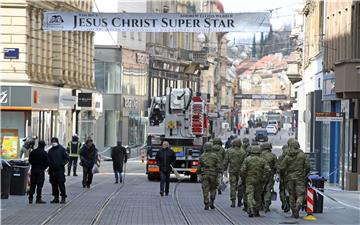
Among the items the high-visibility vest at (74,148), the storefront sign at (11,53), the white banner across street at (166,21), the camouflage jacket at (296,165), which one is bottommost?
the high-visibility vest at (74,148)

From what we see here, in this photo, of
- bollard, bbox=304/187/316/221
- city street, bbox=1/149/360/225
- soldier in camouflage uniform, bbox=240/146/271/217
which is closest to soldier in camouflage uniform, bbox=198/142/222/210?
city street, bbox=1/149/360/225

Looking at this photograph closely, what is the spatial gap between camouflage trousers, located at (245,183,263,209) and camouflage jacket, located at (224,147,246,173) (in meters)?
3.07

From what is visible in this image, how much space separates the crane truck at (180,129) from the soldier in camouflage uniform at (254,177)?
14222 millimetres

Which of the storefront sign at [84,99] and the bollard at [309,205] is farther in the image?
the storefront sign at [84,99]

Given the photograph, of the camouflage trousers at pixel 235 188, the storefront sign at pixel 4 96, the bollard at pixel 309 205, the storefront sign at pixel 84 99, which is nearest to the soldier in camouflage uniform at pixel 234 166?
the camouflage trousers at pixel 235 188

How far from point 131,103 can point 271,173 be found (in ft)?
167

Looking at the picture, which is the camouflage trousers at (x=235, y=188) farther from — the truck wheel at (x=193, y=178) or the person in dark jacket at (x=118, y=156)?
the truck wheel at (x=193, y=178)

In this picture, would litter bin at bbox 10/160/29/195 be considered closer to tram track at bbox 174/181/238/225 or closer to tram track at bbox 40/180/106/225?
tram track at bbox 40/180/106/225

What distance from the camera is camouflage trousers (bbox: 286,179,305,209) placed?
20.1m

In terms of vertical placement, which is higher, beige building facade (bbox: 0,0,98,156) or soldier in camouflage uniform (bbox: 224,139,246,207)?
beige building facade (bbox: 0,0,98,156)

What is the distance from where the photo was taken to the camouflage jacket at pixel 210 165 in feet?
74.1

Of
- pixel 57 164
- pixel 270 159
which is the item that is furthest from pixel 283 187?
pixel 57 164

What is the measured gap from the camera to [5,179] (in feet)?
80.8

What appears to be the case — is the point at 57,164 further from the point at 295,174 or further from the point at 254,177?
the point at 295,174
